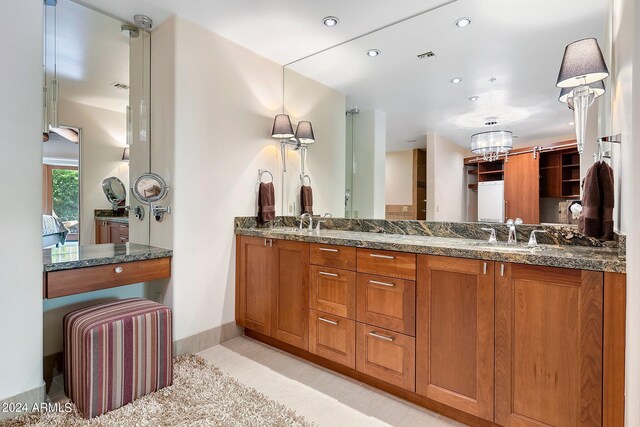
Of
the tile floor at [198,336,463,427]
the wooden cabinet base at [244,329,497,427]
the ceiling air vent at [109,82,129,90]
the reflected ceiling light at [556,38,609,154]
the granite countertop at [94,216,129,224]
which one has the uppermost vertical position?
the ceiling air vent at [109,82,129,90]

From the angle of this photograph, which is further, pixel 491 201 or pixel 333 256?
pixel 333 256

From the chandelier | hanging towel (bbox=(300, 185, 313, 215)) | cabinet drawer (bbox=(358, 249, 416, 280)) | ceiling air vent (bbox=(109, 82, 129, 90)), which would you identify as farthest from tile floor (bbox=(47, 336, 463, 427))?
ceiling air vent (bbox=(109, 82, 129, 90))

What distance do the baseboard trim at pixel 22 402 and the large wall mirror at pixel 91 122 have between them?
2.93 feet

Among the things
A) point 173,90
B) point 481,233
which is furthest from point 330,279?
point 173,90

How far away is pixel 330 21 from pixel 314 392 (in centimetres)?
254

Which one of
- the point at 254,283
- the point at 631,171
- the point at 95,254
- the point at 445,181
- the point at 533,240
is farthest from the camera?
the point at 254,283

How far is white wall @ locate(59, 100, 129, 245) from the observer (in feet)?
7.67

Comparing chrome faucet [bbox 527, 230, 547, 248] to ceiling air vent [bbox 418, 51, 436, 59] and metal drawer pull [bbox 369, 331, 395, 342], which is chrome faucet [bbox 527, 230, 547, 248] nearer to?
metal drawer pull [bbox 369, 331, 395, 342]

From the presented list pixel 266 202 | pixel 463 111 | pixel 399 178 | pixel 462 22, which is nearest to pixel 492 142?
pixel 463 111

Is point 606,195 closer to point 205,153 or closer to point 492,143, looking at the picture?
point 492,143

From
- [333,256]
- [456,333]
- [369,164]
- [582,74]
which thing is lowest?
[456,333]

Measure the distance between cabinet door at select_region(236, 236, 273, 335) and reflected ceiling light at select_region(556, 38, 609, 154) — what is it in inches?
81.2

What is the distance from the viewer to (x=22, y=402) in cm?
167

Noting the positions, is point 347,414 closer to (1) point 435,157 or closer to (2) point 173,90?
(1) point 435,157
